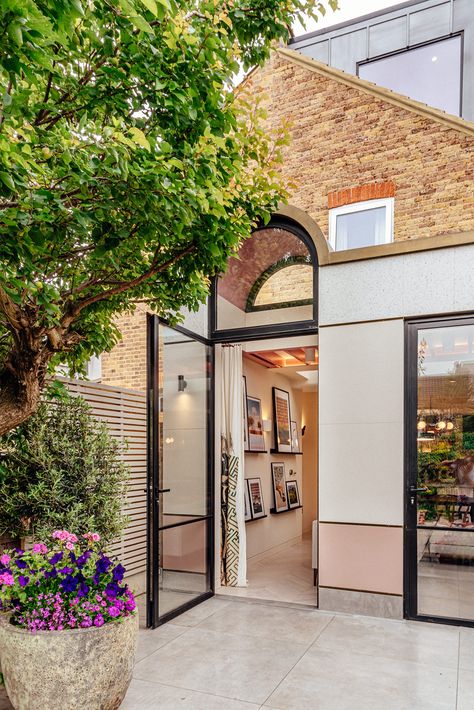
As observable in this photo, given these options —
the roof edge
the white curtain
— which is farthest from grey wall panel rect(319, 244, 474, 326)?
the roof edge

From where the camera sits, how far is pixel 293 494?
8.48 meters

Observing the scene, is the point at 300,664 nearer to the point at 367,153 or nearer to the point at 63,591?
the point at 63,591

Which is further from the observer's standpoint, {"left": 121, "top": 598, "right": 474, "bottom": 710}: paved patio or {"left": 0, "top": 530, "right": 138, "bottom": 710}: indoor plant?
{"left": 121, "top": 598, "right": 474, "bottom": 710}: paved patio

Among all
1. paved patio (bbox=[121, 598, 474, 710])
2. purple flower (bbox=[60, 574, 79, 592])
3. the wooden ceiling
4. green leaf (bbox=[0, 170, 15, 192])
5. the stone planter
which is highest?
green leaf (bbox=[0, 170, 15, 192])

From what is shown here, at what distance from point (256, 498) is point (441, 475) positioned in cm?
319

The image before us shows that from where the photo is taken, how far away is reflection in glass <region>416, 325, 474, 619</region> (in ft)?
14.1

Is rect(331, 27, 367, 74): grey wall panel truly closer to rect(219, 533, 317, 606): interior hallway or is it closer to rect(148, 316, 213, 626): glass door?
rect(148, 316, 213, 626): glass door

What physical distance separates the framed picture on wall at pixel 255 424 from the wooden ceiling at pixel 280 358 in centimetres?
57

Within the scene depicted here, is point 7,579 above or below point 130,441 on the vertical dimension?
below

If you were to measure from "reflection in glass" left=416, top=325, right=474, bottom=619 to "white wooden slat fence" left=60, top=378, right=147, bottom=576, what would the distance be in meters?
2.67

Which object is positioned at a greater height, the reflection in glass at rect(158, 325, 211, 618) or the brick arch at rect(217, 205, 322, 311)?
the brick arch at rect(217, 205, 322, 311)

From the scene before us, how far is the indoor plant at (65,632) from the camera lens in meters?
2.59

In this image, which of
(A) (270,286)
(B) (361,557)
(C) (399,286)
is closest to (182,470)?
(B) (361,557)

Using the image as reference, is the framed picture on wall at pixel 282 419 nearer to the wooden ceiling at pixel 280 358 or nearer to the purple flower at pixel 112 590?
the wooden ceiling at pixel 280 358
